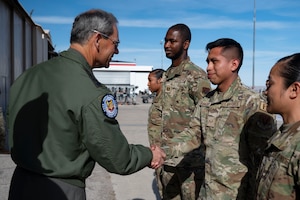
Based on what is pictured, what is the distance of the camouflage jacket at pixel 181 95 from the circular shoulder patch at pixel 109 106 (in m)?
1.71

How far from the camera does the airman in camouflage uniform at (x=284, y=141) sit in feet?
5.72

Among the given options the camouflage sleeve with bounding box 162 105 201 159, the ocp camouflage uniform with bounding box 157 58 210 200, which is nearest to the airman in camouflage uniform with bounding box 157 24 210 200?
the ocp camouflage uniform with bounding box 157 58 210 200

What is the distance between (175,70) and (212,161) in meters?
1.41

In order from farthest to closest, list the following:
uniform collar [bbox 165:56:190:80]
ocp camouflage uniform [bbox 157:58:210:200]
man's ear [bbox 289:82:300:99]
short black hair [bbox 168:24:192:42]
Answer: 1. short black hair [bbox 168:24:192:42]
2. uniform collar [bbox 165:56:190:80]
3. ocp camouflage uniform [bbox 157:58:210:200]
4. man's ear [bbox 289:82:300:99]

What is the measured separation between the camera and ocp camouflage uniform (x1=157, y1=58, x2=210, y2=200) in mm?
3516

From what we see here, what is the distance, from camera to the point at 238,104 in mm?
2639

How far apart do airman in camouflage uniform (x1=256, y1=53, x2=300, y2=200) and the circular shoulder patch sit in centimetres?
86

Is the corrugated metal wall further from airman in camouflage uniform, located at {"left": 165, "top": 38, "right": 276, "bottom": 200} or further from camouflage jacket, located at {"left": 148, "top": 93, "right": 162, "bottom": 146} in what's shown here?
airman in camouflage uniform, located at {"left": 165, "top": 38, "right": 276, "bottom": 200}

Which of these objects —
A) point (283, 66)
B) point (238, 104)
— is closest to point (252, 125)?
point (238, 104)

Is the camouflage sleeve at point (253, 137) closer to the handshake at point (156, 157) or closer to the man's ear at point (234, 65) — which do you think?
the man's ear at point (234, 65)

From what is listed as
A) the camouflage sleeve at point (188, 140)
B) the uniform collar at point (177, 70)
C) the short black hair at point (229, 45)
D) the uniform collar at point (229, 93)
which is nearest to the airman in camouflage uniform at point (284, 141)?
the uniform collar at point (229, 93)

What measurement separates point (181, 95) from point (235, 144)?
1.18 m

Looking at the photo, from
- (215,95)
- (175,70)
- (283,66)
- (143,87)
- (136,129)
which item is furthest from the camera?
(143,87)

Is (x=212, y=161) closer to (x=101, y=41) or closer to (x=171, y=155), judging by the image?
(x=171, y=155)
